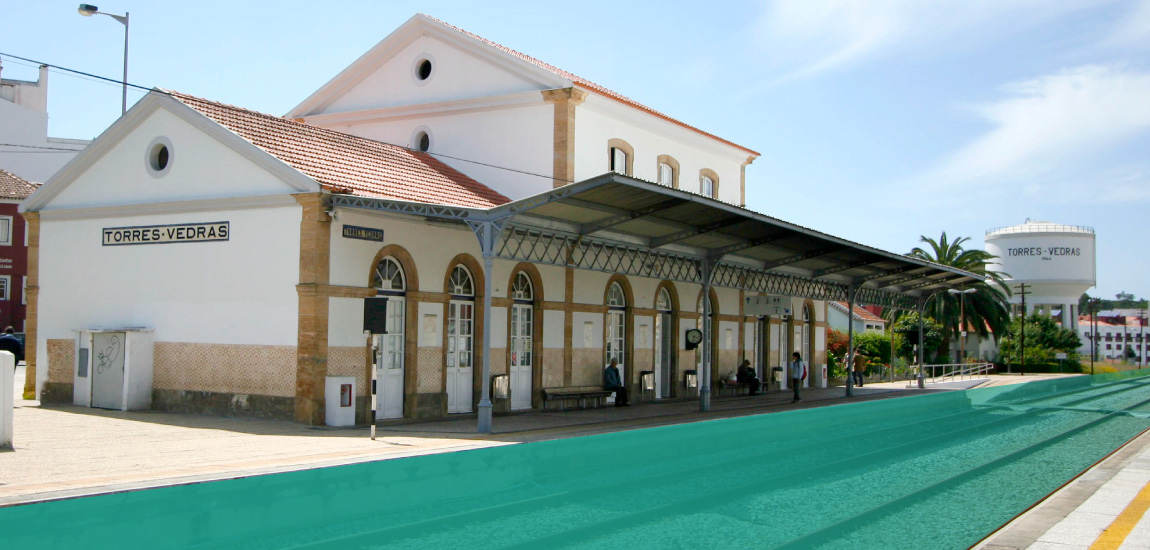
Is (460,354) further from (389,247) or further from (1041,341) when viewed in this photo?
(1041,341)

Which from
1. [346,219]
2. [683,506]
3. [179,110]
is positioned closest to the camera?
[683,506]

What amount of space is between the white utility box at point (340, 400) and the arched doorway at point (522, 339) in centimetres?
450

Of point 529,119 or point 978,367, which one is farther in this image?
point 978,367

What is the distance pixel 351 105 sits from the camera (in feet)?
83.9

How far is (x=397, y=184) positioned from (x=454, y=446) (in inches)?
268

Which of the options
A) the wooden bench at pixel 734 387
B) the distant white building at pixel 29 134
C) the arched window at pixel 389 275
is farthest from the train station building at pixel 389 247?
the distant white building at pixel 29 134

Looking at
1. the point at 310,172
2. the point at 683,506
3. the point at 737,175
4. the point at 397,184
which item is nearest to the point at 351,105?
the point at 397,184

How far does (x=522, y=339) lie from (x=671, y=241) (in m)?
3.92

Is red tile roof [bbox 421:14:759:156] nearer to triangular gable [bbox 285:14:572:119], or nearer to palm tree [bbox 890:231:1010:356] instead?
triangular gable [bbox 285:14:572:119]

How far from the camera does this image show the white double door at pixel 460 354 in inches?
745

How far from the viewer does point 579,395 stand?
2130 centimetres

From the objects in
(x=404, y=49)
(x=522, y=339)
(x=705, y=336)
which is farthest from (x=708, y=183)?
(x=522, y=339)

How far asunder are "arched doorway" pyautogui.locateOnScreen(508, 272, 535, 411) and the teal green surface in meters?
6.40

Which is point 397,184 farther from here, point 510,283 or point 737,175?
point 737,175
